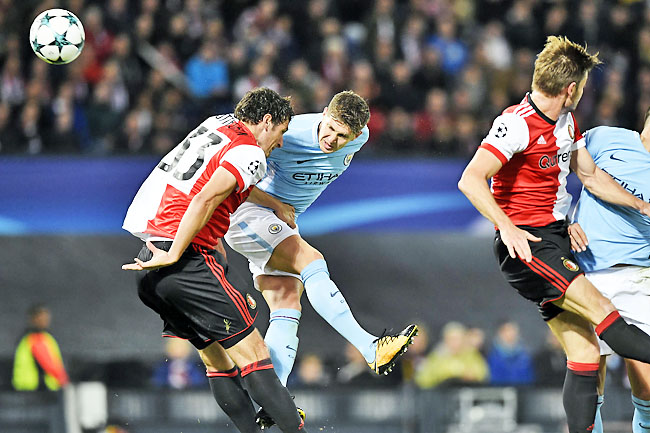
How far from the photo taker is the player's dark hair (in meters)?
5.77

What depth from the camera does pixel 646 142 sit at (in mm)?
6035

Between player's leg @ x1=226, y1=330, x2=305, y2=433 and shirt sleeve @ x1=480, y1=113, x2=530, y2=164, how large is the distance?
179 cm

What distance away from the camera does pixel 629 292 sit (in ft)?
19.5

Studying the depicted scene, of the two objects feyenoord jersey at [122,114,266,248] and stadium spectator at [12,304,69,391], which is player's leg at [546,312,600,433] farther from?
stadium spectator at [12,304,69,391]

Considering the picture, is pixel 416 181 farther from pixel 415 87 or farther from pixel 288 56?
pixel 288 56

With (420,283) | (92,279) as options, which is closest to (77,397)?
(92,279)

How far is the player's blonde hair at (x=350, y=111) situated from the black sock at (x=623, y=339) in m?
1.93

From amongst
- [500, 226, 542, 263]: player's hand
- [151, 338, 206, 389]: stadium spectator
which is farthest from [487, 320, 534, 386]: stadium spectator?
[500, 226, 542, 263]: player's hand

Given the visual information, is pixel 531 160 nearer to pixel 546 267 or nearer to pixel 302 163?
pixel 546 267

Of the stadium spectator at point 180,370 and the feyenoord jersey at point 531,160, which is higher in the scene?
the feyenoord jersey at point 531,160

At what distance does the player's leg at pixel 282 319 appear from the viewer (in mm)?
6297

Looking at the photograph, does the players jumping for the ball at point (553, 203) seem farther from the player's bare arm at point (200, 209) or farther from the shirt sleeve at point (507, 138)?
the player's bare arm at point (200, 209)

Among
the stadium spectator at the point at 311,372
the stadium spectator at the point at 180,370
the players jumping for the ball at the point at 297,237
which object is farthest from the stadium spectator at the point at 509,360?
the players jumping for the ball at the point at 297,237

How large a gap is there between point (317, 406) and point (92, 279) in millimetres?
3265
